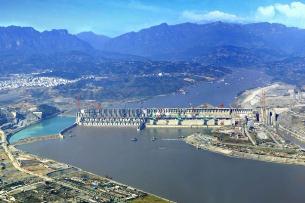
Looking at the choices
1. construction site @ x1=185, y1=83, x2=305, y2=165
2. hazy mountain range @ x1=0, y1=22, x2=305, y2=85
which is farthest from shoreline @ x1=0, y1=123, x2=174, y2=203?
hazy mountain range @ x1=0, y1=22, x2=305, y2=85

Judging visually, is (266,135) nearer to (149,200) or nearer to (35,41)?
(149,200)

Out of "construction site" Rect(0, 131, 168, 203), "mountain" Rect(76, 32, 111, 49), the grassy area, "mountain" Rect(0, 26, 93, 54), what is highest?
"mountain" Rect(76, 32, 111, 49)

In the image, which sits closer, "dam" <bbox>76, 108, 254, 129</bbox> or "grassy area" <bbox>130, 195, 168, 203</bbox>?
"grassy area" <bbox>130, 195, 168, 203</bbox>

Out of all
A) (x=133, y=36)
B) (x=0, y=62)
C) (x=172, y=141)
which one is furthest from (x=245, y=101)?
(x=133, y=36)

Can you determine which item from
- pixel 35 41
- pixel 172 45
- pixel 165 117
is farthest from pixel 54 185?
pixel 172 45

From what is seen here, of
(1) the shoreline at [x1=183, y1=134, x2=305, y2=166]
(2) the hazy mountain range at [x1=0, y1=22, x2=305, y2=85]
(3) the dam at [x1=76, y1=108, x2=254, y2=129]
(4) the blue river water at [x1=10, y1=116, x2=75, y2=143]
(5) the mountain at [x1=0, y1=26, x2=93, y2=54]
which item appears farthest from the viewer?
(5) the mountain at [x1=0, y1=26, x2=93, y2=54]

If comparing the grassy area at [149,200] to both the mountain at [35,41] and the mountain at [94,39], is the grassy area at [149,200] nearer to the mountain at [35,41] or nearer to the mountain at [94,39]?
the mountain at [35,41]

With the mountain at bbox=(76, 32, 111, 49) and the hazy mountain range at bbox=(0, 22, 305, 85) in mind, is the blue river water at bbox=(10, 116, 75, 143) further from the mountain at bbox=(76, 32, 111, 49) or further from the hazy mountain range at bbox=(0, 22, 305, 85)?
the mountain at bbox=(76, 32, 111, 49)
